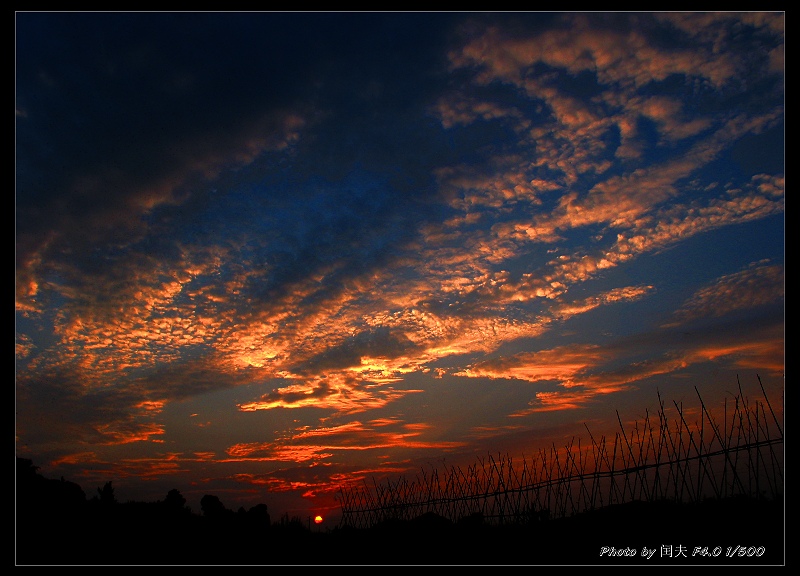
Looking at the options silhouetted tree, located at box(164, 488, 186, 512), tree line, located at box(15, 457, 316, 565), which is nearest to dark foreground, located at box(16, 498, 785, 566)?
tree line, located at box(15, 457, 316, 565)

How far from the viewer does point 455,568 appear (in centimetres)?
1260

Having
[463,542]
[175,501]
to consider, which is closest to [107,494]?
[175,501]

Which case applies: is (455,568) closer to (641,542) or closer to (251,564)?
(641,542)

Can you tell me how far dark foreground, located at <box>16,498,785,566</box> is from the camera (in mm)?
11492

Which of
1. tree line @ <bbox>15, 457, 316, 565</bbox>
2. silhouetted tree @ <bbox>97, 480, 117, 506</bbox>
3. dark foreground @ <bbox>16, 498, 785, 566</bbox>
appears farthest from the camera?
silhouetted tree @ <bbox>97, 480, 117, 506</bbox>

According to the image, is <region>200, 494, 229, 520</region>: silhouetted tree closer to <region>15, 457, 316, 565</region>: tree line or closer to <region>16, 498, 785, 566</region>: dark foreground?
<region>15, 457, 316, 565</region>: tree line

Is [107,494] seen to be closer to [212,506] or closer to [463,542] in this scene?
[212,506]

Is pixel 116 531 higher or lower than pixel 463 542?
higher

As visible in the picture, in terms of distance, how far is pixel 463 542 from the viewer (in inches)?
603

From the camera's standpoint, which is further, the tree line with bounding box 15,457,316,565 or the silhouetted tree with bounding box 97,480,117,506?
the silhouetted tree with bounding box 97,480,117,506
